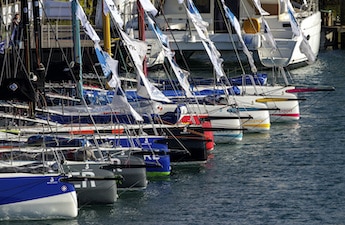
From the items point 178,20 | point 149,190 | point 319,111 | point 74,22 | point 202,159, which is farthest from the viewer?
point 178,20

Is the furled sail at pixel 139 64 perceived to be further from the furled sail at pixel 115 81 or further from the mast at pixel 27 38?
the mast at pixel 27 38

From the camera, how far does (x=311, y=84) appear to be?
60.5 m

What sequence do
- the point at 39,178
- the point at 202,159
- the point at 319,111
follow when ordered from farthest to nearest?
the point at 319,111 < the point at 202,159 < the point at 39,178

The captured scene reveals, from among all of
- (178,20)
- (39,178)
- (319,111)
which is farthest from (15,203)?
(178,20)

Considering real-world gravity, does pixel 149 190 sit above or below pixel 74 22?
below

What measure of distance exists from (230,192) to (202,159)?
3.36 metres

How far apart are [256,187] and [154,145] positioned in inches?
126

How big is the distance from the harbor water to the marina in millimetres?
48

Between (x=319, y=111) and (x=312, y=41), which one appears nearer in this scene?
(x=319, y=111)

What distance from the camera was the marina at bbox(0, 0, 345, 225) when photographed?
33.2m

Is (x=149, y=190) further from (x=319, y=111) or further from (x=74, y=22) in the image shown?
(x=319, y=111)

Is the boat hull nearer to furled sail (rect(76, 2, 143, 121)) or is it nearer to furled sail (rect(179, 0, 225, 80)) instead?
furled sail (rect(76, 2, 143, 121))

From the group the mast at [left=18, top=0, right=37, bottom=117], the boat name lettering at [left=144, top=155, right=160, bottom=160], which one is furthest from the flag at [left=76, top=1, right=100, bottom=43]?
the boat name lettering at [left=144, top=155, right=160, bottom=160]

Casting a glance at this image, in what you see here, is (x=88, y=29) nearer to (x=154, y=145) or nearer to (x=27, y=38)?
(x=27, y=38)
